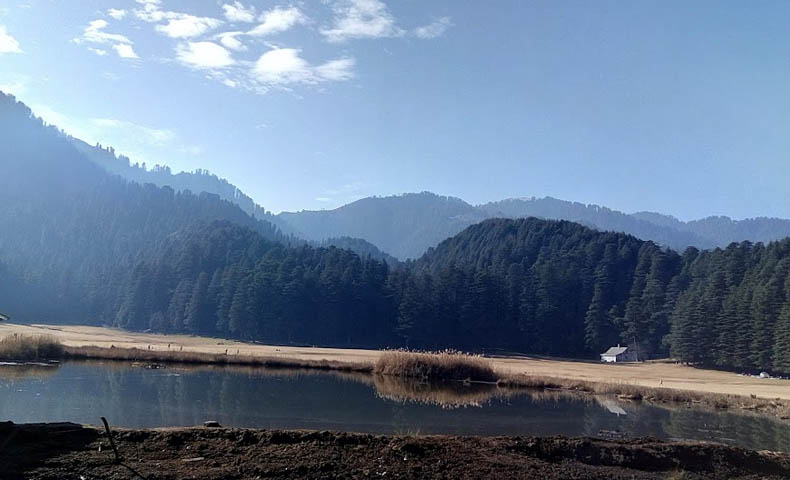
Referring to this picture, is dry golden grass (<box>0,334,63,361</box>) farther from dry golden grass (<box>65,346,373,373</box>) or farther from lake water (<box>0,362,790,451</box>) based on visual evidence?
lake water (<box>0,362,790,451</box>)

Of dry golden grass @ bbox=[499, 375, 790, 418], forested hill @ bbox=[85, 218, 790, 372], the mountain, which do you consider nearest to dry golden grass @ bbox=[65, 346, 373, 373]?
dry golden grass @ bbox=[499, 375, 790, 418]

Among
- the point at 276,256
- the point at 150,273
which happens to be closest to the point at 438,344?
the point at 276,256

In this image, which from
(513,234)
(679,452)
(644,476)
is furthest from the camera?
(513,234)

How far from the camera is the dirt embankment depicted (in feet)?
37.6

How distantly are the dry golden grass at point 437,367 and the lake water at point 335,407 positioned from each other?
3256 mm

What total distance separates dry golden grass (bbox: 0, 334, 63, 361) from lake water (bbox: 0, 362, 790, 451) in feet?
16.8

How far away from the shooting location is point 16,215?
181m

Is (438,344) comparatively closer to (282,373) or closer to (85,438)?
(282,373)

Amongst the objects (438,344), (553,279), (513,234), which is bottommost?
(438,344)

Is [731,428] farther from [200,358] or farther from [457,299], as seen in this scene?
[457,299]

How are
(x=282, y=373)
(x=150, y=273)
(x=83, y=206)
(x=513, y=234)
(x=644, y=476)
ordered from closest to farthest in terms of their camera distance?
(x=644, y=476), (x=282, y=373), (x=150, y=273), (x=513, y=234), (x=83, y=206)

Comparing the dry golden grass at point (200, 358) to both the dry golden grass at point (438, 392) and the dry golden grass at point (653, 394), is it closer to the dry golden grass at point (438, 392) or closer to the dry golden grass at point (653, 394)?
the dry golden grass at point (438, 392)

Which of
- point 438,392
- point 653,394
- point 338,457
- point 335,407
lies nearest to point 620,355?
point 653,394

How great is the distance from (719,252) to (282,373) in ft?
287
